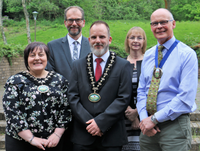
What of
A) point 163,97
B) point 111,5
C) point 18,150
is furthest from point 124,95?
point 111,5

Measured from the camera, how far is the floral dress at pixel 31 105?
2.34m

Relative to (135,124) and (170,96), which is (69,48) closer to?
(135,124)

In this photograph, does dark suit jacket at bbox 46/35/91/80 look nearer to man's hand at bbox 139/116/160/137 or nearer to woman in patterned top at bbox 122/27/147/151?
woman in patterned top at bbox 122/27/147/151

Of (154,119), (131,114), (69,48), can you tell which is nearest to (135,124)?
(131,114)

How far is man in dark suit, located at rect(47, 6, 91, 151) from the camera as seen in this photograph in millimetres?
2980

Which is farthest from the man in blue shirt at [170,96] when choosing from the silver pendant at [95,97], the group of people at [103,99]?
the silver pendant at [95,97]

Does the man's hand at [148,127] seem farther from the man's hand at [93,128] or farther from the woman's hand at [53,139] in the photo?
the woman's hand at [53,139]

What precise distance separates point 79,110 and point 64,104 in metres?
0.26

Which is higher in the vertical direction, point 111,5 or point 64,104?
point 111,5

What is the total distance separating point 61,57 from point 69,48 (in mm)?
197

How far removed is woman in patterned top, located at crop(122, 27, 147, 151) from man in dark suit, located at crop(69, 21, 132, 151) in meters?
0.59

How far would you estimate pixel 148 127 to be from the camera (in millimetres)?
2264

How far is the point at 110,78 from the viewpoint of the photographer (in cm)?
243

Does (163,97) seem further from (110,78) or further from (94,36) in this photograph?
(94,36)
